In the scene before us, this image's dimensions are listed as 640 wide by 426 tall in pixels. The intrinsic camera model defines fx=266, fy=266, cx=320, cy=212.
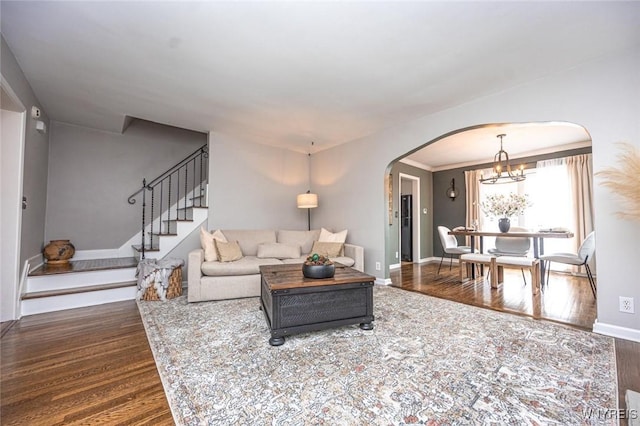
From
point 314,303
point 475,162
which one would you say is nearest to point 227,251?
point 314,303

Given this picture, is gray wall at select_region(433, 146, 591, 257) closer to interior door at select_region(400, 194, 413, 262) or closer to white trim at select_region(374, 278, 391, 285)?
interior door at select_region(400, 194, 413, 262)

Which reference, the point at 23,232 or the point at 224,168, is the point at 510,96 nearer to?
the point at 224,168

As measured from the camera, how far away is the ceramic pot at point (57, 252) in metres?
3.82

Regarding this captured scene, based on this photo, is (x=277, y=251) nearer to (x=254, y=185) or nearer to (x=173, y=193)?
(x=254, y=185)

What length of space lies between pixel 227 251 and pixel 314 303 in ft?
6.25

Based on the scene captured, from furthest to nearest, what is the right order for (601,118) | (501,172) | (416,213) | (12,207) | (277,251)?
(416,213) → (501,172) → (277,251) → (12,207) → (601,118)

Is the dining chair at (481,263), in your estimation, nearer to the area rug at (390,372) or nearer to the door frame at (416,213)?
the area rug at (390,372)

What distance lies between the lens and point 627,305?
2322mm

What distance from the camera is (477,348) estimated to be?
2119mm

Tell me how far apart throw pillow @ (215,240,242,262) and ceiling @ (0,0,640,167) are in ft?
6.16

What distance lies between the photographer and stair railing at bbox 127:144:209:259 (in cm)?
500

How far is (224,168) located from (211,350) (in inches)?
131

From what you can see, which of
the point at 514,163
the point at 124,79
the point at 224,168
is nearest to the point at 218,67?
the point at 124,79

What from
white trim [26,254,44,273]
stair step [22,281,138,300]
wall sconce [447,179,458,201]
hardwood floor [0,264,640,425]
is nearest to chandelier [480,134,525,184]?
wall sconce [447,179,458,201]
